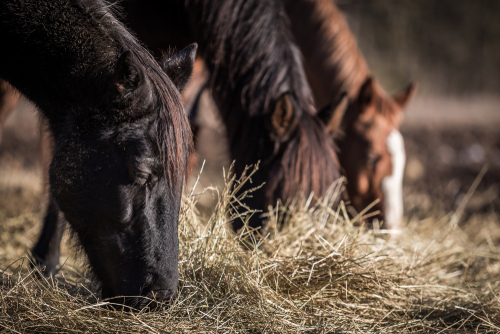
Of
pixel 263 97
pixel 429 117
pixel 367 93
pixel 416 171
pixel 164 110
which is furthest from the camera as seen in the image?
pixel 429 117

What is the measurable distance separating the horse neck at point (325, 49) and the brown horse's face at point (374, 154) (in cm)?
35

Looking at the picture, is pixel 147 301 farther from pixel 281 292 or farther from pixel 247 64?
pixel 247 64

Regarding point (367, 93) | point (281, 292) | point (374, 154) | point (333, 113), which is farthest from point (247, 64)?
point (281, 292)

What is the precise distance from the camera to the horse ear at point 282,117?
6.87 ft

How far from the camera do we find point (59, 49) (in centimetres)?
144

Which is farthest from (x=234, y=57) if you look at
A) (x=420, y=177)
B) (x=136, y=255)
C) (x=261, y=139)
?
(x=420, y=177)

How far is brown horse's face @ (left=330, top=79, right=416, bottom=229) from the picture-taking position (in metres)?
2.84

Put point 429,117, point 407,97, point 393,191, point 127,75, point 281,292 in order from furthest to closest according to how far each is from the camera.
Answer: point 429,117
point 407,97
point 393,191
point 281,292
point 127,75

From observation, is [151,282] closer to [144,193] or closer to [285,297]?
[144,193]

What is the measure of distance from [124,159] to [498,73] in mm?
18112

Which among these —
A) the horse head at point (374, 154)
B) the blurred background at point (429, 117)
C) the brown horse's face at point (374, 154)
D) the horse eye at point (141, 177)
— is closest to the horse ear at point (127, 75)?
→ the horse eye at point (141, 177)

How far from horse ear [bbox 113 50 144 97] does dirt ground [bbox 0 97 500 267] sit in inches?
27.8

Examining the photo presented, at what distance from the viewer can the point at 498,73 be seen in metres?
15.3

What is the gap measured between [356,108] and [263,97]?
1115mm
